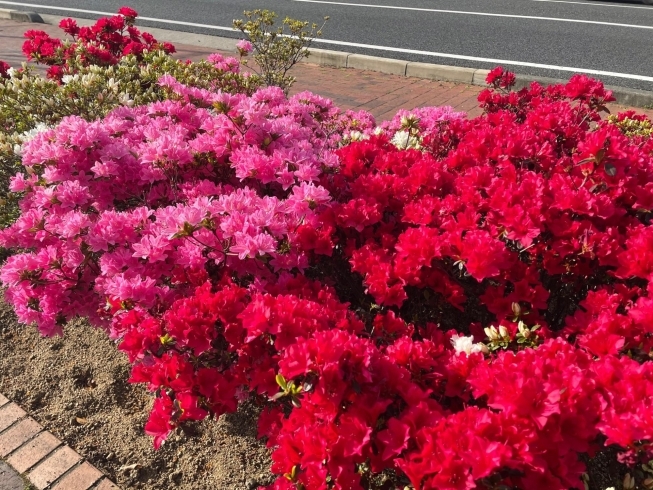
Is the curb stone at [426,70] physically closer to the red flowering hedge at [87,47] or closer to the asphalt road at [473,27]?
the asphalt road at [473,27]

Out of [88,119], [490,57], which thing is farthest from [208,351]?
[490,57]

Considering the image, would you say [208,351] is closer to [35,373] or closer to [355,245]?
[355,245]

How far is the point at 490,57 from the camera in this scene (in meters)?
7.70

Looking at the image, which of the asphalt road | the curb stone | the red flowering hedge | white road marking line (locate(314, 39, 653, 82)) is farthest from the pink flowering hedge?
the asphalt road

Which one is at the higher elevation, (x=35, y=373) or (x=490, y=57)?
(x=490, y=57)

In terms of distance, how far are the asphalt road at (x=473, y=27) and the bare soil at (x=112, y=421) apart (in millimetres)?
6263

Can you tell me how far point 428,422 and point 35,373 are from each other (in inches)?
86.9

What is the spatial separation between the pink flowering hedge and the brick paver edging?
558 millimetres

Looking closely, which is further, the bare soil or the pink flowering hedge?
the bare soil

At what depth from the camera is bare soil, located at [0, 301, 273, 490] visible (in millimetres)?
2184

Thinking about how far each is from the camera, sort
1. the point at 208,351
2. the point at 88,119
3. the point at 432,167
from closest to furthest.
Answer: the point at 208,351, the point at 432,167, the point at 88,119

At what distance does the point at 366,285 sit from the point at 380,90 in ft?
16.3

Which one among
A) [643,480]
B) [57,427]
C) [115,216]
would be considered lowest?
[57,427]

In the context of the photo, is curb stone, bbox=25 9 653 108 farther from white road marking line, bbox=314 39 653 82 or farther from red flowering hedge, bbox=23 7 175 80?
red flowering hedge, bbox=23 7 175 80
